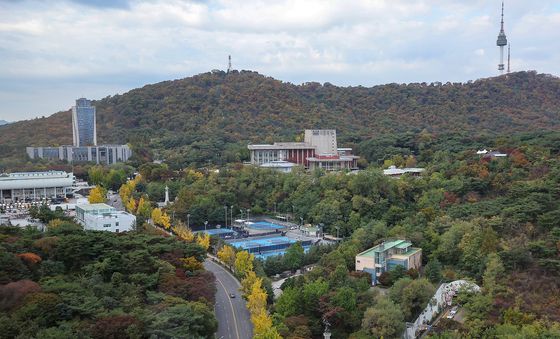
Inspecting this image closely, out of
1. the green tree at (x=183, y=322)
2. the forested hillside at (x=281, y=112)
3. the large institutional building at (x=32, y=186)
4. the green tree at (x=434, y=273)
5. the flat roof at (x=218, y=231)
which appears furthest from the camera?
the forested hillside at (x=281, y=112)

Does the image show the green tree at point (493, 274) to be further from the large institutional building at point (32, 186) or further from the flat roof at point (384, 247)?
the large institutional building at point (32, 186)

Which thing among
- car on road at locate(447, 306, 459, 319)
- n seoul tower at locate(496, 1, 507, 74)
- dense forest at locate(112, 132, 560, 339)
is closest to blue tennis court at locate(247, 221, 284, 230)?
dense forest at locate(112, 132, 560, 339)

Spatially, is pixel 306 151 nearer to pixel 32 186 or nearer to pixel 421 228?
pixel 32 186

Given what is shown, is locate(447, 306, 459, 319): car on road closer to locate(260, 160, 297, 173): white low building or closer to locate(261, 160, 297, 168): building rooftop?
locate(260, 160, 297, 173): white low building

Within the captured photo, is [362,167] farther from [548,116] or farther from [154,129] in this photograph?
[548,116]

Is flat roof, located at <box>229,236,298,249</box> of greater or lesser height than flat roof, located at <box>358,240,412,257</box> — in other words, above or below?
below

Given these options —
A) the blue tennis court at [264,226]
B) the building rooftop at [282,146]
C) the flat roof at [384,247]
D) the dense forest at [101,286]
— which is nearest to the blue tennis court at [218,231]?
the blue tennis court at [264,226]
